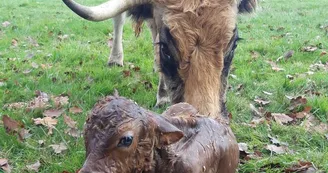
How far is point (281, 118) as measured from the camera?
498cm

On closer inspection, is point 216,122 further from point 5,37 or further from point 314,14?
point 314,14

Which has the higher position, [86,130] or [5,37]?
[86,130]

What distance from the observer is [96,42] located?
939 centimetres

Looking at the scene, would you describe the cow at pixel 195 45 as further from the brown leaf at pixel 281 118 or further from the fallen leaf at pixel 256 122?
the brown leaf at pixel 281 118

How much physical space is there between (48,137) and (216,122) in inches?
80.6

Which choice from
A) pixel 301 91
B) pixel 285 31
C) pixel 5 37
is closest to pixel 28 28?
pixel 5 37

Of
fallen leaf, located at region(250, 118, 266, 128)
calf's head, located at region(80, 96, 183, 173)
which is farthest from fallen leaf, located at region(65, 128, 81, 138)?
calf's head, located at region(80, 96, 183, 173)

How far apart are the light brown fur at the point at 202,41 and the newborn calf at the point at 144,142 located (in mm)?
1096

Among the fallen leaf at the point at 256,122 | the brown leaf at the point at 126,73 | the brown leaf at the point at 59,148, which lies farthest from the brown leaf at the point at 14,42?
the fallen leaf at the point at 256,122

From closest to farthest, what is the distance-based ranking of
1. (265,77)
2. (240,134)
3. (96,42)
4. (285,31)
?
(240,134) → (265,77) → (96,42) → (285,31)

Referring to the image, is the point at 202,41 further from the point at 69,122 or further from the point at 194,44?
the point at 69,122

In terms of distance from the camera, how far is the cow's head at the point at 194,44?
3.92 meters

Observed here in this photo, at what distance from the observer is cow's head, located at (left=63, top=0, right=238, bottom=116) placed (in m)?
3.92

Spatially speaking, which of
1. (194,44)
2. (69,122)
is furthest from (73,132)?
(194,44)
